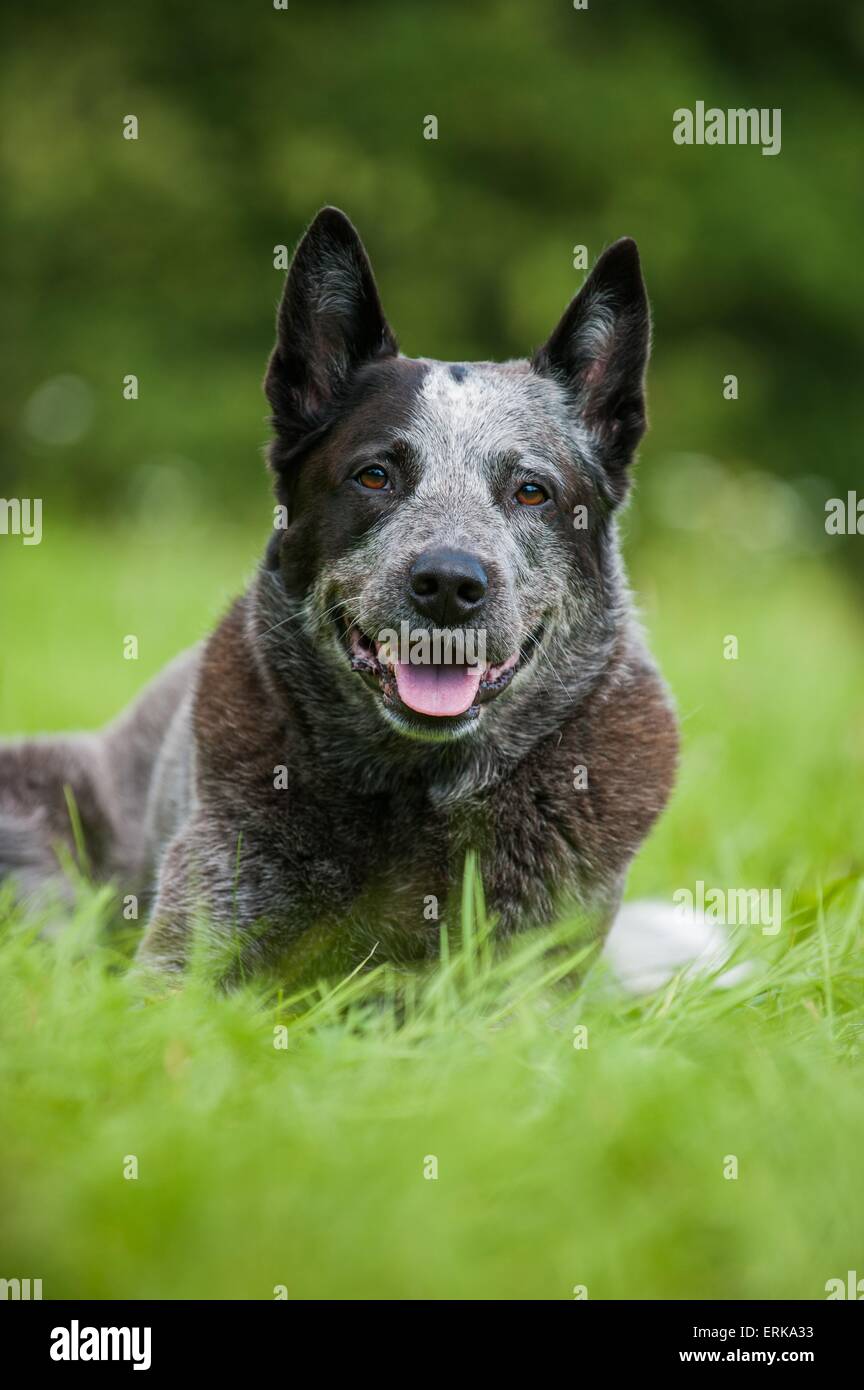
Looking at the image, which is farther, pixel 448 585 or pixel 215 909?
pixel 215 909

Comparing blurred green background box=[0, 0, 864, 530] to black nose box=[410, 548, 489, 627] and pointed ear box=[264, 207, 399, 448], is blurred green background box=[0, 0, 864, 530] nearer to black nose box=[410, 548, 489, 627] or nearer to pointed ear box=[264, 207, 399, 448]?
pointed ear box=[264, 207, 399, 448]

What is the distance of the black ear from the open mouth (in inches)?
31.5

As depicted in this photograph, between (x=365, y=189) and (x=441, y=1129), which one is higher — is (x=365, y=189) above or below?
above

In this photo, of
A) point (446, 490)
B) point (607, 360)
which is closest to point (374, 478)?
point (446, 490)

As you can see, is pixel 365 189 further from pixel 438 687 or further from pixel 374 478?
pixel 438 687

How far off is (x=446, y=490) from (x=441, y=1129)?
169 cm

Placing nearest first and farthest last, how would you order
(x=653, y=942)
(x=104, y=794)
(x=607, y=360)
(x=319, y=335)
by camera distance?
(x=319, y=335), (x=607, y=360), (x=653, y=942), (x=104, y=794)

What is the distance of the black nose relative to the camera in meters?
3.19

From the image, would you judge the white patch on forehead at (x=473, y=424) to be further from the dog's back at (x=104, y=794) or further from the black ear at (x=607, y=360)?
the dog's back at (x=104, y=794)

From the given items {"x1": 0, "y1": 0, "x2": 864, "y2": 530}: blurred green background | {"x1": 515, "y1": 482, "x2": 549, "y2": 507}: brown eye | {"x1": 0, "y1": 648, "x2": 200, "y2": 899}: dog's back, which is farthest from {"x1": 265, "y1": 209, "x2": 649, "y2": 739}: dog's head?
{"x1": 0, "y1": 0, "x2": 864, "y2": 530}: blurred green background

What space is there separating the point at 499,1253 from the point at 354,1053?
539 millimetres

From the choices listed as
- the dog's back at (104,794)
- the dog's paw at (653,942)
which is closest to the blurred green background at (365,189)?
the dog's back at (104,794)

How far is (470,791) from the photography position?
3.48 metres

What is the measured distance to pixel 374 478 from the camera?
351 centimetres
